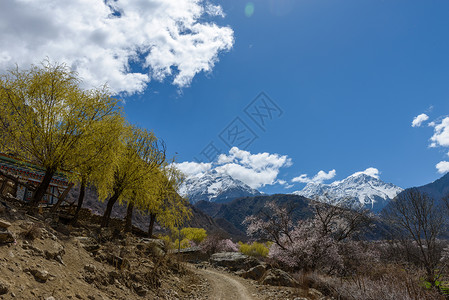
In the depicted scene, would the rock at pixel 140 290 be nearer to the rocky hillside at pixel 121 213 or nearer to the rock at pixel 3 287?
the rock at pixel 3 287

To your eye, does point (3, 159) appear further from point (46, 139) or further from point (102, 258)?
point (102, 258)

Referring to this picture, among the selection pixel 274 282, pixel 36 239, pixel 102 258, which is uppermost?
pixel 36 239

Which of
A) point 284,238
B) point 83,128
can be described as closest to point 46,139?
point 83,128

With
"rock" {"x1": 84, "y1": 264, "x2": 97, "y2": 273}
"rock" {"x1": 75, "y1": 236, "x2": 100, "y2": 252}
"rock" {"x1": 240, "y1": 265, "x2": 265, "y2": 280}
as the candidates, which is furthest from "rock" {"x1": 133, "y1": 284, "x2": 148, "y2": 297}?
"rock" {"x1": 240, "y1": 265, "x2": 265, "y2": 280}

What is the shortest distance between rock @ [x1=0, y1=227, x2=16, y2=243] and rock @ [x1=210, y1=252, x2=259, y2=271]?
71.7 feet

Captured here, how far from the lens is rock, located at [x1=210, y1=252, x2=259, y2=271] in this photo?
25055mm

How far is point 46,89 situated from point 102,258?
798 cm

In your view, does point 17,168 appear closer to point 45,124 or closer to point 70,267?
point 45,124

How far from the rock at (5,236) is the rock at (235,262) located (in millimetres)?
21842

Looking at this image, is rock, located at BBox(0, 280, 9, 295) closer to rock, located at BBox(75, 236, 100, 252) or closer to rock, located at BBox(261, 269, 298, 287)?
rock, located at BBox(75, 236, 100, 252)

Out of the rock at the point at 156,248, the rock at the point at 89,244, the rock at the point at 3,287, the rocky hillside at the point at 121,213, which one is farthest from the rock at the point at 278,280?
the rocky hillside at the point at 121,213

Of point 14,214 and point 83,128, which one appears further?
point 83,128

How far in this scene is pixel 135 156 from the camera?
1709cm

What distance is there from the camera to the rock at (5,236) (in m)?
5.87
